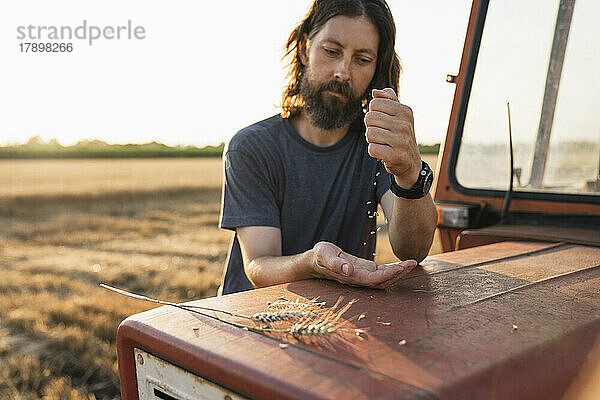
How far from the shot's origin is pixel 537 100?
2.80 meters

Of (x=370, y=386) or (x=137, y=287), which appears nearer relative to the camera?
(x=370, y=386)

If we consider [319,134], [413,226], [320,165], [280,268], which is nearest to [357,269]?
[280,268]

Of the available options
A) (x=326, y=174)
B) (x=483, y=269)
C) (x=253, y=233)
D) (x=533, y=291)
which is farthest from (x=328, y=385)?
(x=326, y=174)

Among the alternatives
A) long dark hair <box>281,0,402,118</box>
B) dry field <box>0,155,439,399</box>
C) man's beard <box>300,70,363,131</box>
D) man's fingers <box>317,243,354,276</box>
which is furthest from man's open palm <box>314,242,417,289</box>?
dry field <box>0,155,439,399</box>

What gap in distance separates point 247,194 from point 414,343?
1.30 m

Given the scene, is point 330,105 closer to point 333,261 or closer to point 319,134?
point 319,134

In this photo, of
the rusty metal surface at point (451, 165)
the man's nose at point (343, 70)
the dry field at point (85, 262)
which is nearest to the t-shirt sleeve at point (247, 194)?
the man's nose at point (343, 70)

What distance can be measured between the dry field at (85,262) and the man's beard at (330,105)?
2.52 metres

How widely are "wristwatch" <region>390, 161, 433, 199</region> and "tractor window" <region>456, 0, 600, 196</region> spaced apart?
0.99 m

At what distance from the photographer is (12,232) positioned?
43.8ft

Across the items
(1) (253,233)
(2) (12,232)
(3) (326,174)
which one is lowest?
(2) (12,232)

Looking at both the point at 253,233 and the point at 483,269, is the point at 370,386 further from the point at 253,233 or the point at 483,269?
the point at 253,233

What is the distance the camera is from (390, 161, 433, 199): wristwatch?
1.99 m

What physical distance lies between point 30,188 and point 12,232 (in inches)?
273
